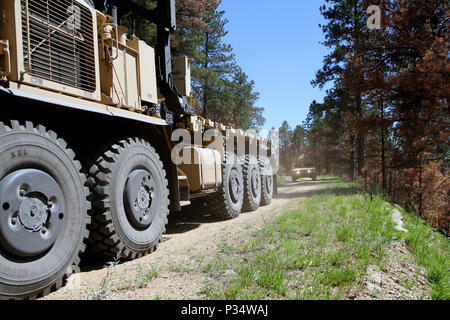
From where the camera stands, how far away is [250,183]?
358 inches

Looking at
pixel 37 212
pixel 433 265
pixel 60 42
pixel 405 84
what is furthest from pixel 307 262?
pixel 405 84

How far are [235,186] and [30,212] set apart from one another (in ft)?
18.4

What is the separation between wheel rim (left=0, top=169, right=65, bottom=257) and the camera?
243 cm

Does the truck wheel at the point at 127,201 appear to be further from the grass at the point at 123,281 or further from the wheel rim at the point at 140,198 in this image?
the grass at the point at 123,281

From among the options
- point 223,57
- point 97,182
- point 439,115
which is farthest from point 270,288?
point 223,57

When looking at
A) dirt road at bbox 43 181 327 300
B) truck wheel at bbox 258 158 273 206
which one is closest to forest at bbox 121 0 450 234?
truck wheel at bbox 258 158 273 206

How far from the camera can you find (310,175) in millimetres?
33656

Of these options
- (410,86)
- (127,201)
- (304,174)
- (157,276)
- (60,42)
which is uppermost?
(410,86)

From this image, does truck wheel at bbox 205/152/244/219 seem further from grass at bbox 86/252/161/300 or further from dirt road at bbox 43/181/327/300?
grass at bbox 86/252/161/300

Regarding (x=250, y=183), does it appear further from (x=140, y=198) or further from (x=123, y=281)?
(x=123, y=281)

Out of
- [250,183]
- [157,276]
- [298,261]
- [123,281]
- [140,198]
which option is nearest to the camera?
[123,281]

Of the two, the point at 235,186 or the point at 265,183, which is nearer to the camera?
the point at 235,186

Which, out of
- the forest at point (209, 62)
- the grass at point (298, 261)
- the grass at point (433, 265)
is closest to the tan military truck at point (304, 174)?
the forest at point (209, 62)
